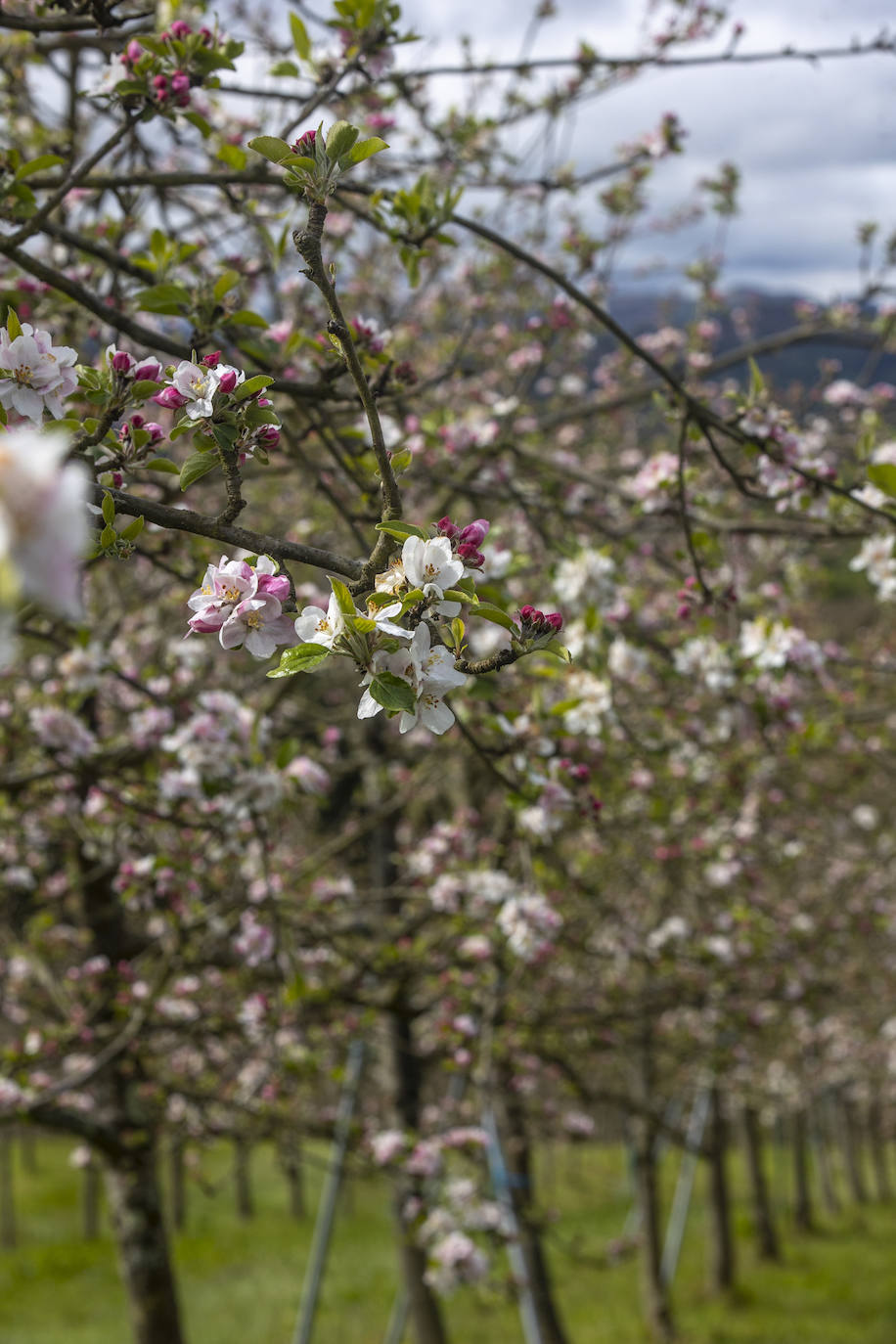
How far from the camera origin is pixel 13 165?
82.0 inches

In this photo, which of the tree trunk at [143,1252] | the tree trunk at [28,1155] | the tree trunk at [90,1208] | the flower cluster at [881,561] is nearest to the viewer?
the flower cluster at [881,561]

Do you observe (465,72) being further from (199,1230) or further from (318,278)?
(199,1230)

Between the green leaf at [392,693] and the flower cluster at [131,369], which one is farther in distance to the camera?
the flower cluster at [131,369]

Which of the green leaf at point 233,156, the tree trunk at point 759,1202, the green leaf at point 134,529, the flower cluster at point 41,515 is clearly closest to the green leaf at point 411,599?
the green leaf at point 134,529

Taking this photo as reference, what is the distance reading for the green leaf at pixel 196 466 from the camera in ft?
4.16

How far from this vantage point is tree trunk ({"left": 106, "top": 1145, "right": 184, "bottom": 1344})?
13.5 feet

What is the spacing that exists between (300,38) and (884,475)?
1.66 metres

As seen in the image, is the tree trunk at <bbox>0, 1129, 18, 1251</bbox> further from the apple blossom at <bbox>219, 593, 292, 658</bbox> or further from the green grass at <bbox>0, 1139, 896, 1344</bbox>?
the apple blossom at <bbox>219, 593, 292, 658</bbox>

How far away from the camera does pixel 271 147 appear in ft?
4.25

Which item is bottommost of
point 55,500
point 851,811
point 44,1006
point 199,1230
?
point 199,1230

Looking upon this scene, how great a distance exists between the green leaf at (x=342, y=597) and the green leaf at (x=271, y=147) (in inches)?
24.1

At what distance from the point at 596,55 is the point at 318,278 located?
3.12m

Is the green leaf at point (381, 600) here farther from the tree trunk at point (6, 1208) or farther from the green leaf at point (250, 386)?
the tree trunk at point (6, 1208)

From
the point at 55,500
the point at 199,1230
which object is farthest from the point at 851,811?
the point at 199,1230
